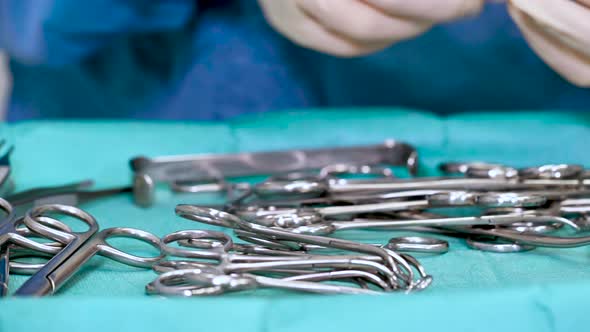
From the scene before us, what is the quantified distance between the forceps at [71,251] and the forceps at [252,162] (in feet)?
0.56

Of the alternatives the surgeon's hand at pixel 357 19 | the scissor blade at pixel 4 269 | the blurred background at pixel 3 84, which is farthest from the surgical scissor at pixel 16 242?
the blurred background at pixel 3 84

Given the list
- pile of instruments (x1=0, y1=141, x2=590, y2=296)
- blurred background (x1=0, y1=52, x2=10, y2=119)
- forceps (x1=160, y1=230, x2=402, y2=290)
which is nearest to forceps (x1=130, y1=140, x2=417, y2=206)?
pile of instruments (x1=0, y1=141, x2=590, y2=296)

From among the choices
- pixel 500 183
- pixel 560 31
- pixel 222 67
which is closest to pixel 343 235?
pixel 500 183

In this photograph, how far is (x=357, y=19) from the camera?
24.6 inches

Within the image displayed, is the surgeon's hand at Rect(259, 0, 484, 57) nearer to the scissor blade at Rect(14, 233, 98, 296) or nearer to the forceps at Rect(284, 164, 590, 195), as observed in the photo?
the forceps at Rect(284, 164, 590, 195)

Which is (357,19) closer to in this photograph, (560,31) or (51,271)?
(560,31)

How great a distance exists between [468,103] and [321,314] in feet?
1.98

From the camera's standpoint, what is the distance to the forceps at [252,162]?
2.25 feet

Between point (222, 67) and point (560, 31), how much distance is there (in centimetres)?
47

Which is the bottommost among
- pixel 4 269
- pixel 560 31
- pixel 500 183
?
pixel 4 269

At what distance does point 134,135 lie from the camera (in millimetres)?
725

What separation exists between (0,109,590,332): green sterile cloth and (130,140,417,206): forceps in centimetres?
2

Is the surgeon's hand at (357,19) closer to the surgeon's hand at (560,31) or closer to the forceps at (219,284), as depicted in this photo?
the surgeon's hand at (560,31)

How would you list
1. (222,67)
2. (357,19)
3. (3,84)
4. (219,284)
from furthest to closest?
1. (3,84)
2. (222,67)
3. (357,19)
4. (219,284)
